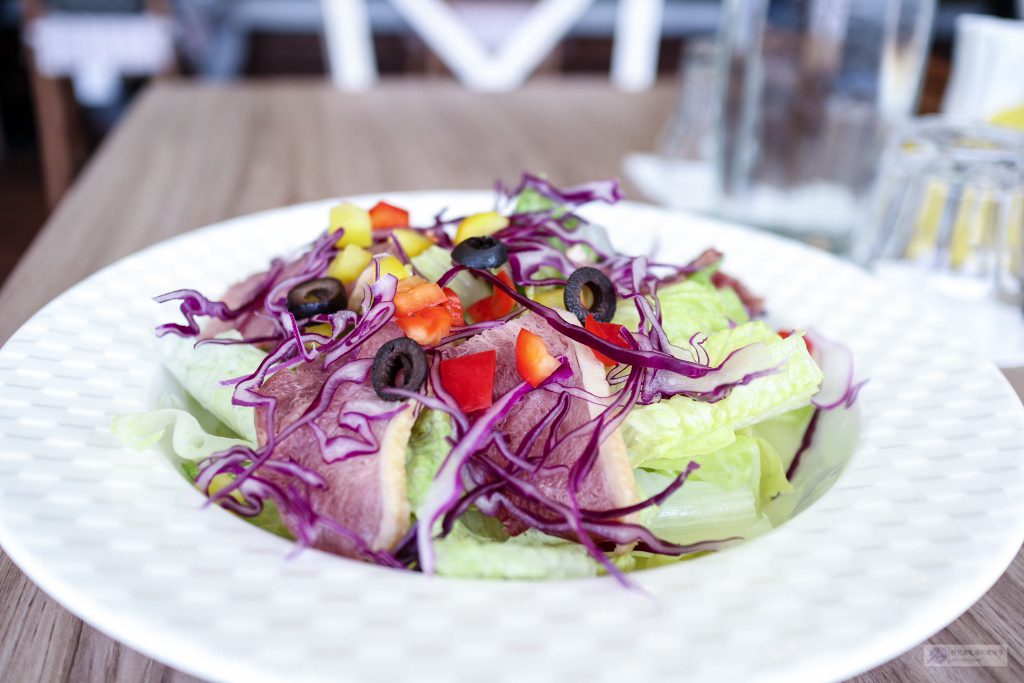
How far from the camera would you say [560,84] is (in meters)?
3.90

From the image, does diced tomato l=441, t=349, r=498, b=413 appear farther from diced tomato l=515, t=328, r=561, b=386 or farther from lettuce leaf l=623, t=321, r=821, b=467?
lettuce leaf l=623, t=321, r=821, b=467

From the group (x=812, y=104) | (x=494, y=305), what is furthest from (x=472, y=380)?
(x=812, y=104)

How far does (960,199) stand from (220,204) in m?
2.07

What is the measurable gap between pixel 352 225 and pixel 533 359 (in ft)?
1.80

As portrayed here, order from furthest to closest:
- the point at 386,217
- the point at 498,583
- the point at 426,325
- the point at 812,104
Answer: the point at 812,104
the point at 386,217
the point at 426,325
the point at 498,583

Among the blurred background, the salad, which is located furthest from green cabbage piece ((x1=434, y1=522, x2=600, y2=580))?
the blurred background

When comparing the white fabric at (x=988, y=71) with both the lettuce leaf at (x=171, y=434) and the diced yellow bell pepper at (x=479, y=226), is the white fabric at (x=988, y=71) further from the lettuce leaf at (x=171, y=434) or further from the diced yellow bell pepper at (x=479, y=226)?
the lettuce leaf at (x=171, y=434)

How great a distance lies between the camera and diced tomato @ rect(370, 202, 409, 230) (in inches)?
60.6

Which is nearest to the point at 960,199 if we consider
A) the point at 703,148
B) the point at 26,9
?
the point at 703,148

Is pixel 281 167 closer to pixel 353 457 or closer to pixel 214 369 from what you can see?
pixel 214 369

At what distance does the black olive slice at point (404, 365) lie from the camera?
1043 mm

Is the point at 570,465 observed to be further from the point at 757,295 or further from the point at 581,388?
the point at 757,295

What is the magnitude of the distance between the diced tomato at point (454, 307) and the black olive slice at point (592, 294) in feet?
0.57

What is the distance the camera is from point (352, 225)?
1.45 meters
